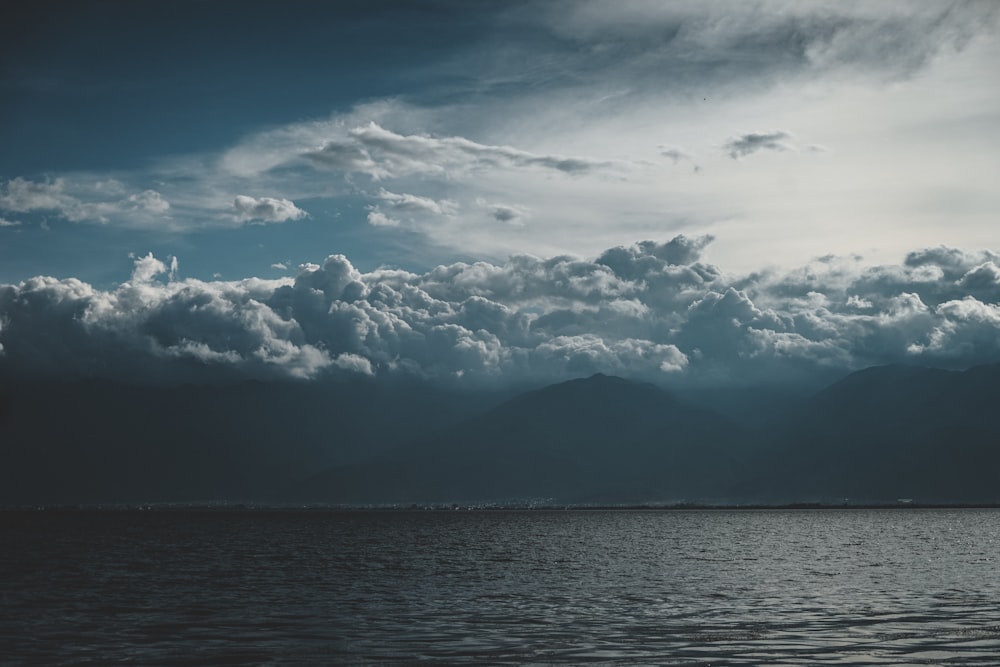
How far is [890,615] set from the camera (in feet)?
233

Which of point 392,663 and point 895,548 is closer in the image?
point 392,663

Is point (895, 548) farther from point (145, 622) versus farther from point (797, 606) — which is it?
point (145, 622)

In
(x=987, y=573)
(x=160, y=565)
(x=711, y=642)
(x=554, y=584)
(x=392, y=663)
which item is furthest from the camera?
(x=160, y=565)

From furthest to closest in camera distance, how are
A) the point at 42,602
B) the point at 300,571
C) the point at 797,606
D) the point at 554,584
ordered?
the point at 300,571 → the point at 554,584 → the point at 42,602 → the point at 797,606

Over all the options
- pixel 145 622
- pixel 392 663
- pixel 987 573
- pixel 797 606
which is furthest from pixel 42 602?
pixel 987 573

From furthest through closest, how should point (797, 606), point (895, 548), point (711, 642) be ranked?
point (895, 548)
point (797, 606)
point (711, 642)

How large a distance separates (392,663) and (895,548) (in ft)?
429

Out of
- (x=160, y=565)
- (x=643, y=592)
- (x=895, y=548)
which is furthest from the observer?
(x=895, y=548)

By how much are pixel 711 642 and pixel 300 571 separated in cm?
6991

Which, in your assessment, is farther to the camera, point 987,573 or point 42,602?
point 987,573

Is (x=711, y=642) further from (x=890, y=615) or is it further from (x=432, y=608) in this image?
(x=432, y=608)

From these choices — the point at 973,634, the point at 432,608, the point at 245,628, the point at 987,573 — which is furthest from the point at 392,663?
the point at 987,573

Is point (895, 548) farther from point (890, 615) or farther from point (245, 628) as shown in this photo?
point (245, 628)

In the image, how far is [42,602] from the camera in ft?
272
